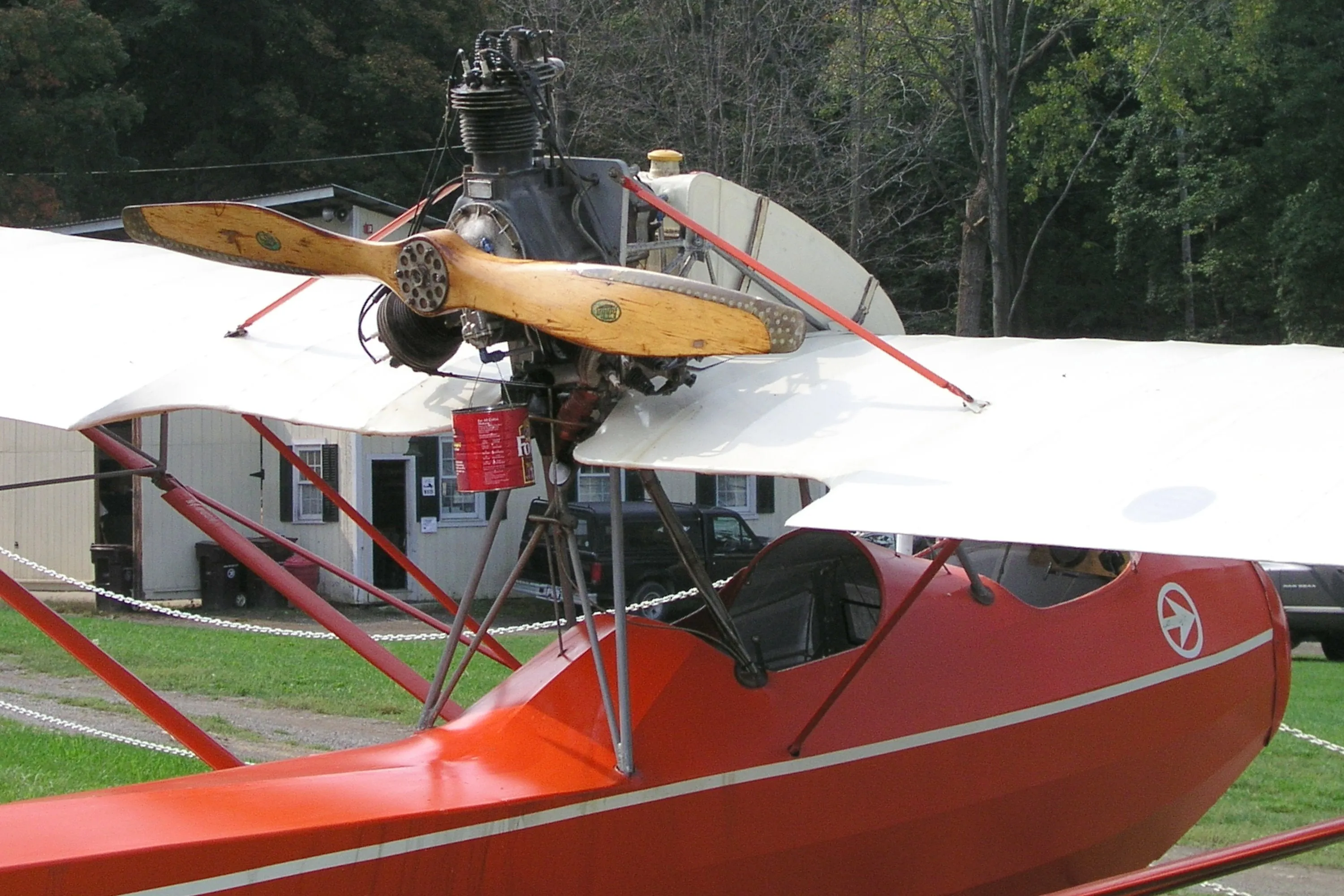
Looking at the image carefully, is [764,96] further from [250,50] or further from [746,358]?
[250,50]

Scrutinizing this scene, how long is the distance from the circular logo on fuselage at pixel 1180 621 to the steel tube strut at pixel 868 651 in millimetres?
1591

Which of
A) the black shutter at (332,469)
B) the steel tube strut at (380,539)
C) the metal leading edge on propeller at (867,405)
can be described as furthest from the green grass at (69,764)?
the black shutter at (332,469)

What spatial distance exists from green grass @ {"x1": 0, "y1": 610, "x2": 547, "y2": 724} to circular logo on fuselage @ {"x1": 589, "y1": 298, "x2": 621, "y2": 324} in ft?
19.2

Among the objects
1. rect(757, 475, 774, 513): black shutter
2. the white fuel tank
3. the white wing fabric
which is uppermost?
the white fuel tank

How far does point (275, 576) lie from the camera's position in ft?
17.5

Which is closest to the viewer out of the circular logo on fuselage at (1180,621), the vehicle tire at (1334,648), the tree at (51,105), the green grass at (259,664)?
the circular logo on fuselage at (1180,621)

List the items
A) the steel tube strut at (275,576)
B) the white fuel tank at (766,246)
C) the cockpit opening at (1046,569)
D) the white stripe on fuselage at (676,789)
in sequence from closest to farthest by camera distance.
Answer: the white stripe on fuselage at (676,789) → the white fuel tank at (766,246) → the steel tube strut at (275,576) → the cockpit opening at (1046,569)

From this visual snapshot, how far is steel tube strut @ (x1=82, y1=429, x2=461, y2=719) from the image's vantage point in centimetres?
524

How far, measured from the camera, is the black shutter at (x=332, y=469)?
18781 mm

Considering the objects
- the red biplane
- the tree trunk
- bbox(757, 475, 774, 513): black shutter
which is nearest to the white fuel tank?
the red biplane

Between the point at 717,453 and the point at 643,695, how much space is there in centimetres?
76

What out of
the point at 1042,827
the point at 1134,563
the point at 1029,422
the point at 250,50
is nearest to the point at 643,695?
the point at 1029,422

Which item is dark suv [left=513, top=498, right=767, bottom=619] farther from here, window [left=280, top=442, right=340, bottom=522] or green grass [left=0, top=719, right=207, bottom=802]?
green grass [left=0, top=719, right=207, bottom=802]

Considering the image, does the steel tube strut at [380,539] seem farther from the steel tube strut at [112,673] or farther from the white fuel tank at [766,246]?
the white fuel tank at [766,246]
